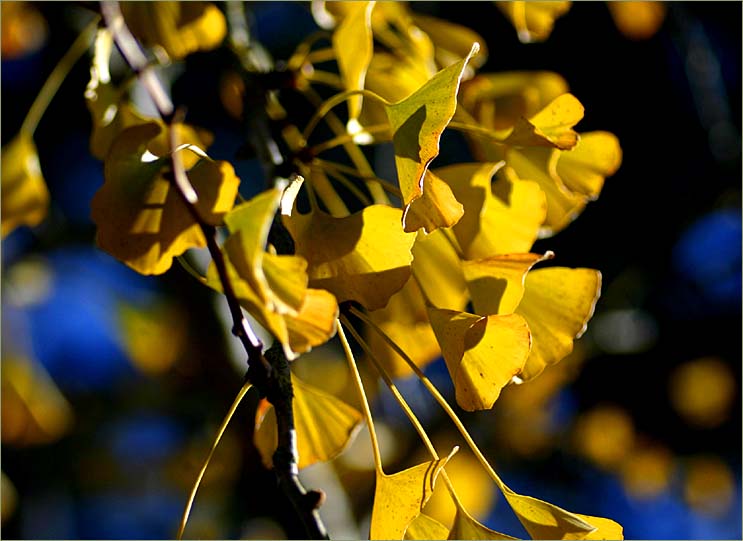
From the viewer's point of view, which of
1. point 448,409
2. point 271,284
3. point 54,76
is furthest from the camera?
point 54,76

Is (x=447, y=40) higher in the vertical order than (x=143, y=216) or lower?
lower

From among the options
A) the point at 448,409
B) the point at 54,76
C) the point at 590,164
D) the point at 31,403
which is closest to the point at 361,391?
the point at 448,409

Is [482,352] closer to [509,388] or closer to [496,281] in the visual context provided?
[496,281]

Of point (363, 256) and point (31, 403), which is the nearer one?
point (363, 256)

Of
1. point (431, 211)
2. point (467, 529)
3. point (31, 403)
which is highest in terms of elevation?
point (431, 211)

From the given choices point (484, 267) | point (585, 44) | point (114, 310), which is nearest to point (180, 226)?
point (484, 267)
